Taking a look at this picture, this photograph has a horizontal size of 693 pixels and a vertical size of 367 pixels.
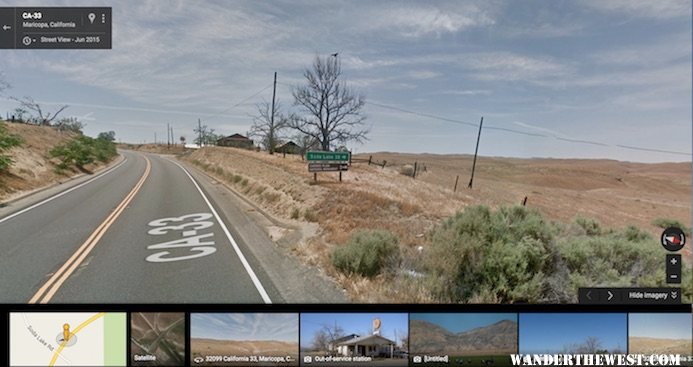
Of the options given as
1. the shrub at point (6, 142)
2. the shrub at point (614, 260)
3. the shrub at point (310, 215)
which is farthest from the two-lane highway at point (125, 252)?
the shrub at point (614, 260)

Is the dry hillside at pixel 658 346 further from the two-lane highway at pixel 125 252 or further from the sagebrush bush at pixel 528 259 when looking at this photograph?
the two-lane highway at pixel 125 252

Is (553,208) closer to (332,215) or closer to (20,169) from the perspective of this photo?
(332,215)

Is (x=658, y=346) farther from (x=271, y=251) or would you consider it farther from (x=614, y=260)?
(x=271, y=251)

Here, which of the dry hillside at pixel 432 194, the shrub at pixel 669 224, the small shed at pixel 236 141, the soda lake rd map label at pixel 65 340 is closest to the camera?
the soda lake rd map label at pixel 65 340

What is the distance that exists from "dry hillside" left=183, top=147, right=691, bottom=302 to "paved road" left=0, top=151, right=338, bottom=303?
0.68 metres

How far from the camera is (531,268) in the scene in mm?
2740

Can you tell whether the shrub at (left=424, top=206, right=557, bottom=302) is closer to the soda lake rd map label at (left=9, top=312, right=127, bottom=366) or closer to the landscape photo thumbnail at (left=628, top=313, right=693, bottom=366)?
the landscape photo thumbnail at (left=628, top=313, right=693, bottom=366)

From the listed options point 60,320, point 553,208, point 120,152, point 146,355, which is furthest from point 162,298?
Answer: point 553,208

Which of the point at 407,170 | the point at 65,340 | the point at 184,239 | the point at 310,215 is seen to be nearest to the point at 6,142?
the point at 184,239

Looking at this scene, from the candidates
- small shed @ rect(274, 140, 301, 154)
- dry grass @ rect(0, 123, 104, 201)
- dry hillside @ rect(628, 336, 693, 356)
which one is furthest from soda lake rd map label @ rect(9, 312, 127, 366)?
dry hillside @ rect(628, 336, 693, 356)

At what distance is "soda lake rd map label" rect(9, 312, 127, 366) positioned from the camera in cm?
216

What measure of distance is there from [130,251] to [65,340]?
1.13m

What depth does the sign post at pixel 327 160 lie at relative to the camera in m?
3.03

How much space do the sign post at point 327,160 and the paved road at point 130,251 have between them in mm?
1133
